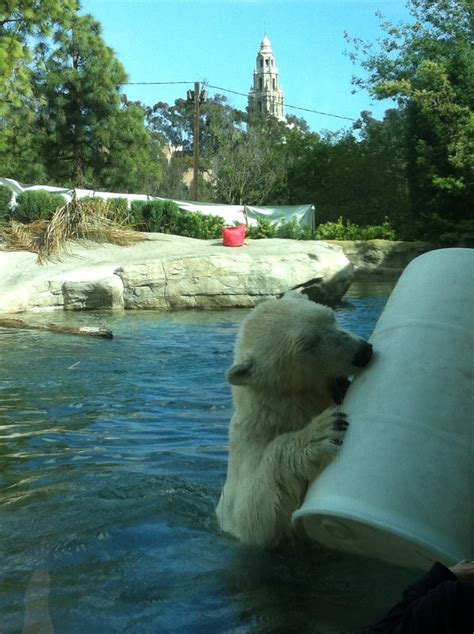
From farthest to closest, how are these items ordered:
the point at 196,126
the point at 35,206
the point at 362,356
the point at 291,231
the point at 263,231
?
the point at 196,126 < the point at 291,231 < the point at 263,231 < the point at 35,206 < the point at 362,356

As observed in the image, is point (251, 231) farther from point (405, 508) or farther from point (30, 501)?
point (405, 508)

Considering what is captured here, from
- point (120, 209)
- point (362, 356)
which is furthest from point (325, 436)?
point (120, 209)

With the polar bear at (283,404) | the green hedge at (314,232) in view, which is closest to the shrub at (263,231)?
the green hedge at (314,232)

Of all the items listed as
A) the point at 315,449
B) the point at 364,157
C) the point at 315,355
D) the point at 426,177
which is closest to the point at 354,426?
the point at 315,449

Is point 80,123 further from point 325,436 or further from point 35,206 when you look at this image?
point 325,436

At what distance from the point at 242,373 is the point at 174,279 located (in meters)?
12.6

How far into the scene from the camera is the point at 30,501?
472 centimetres

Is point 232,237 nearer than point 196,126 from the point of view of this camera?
Yes

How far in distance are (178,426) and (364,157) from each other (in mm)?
28231

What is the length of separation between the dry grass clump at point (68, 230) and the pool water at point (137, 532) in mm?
9848

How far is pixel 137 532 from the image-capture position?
4168 mm

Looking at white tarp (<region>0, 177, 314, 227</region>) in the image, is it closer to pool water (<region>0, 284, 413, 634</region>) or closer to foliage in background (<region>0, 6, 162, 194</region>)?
foliage in background (<region>0, 6, 162, 194</region>)

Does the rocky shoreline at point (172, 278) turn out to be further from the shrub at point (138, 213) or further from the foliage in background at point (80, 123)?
the foliage in background at point (80, 123)

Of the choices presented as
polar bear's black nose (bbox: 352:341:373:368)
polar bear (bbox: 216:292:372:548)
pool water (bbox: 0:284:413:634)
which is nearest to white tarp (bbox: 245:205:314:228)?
pool water (bbox: 0:284:413:634)
